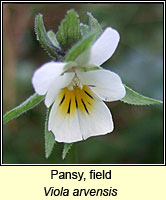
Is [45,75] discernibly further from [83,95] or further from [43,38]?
[83,95]

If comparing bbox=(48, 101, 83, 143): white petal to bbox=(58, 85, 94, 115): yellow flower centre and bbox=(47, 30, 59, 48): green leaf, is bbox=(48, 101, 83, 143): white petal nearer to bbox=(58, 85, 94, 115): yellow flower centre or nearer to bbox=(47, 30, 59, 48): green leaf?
bbox=(58, 85, 94, 115): yellow flower centre

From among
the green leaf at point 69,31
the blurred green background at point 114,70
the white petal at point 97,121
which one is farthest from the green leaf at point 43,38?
the blurred green background at point 114,70

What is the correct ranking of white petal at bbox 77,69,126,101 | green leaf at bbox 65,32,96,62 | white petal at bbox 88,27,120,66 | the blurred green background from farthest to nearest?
the blurred green background → white petal at bbox 77,69,126,101 → white petal at bbox 88,27,120,66 → green leaf at bbox 65,32,96,62

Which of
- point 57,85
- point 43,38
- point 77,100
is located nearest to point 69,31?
point 43,38

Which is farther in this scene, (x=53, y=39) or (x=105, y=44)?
(x=53, y=39)

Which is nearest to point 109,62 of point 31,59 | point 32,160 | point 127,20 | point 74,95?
point 127,20

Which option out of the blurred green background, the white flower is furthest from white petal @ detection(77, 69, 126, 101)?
the blurred green background
